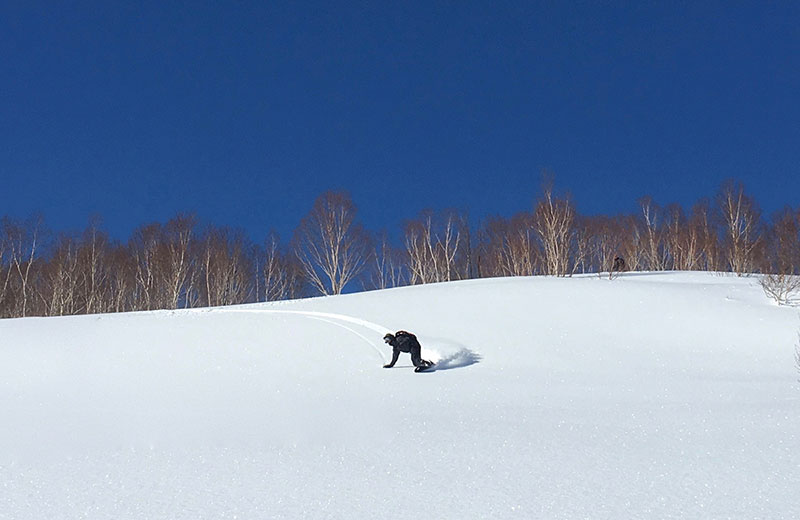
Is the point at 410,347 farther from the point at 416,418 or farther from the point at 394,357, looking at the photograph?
the point at 416,418

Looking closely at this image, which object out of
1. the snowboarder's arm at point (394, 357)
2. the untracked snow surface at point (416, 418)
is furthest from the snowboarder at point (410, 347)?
the untracked snow surface at point (416, 418)

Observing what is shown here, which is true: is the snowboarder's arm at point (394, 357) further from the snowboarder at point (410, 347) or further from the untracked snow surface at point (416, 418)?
the untracked snow surface at point (416, 418)

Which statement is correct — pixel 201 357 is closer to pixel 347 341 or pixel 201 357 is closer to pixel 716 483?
pixel 347 341

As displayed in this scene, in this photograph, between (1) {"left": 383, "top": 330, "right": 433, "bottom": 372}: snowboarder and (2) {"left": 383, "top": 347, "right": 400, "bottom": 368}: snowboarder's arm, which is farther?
(2) {"left": 383, "top": 347, "right": 400, "bottom": 368}: snowboarder's arm

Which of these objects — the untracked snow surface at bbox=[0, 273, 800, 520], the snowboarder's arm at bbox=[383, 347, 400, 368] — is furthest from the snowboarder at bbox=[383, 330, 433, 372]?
the untracked snow surface at bbox=[0, 273, 800, 520]

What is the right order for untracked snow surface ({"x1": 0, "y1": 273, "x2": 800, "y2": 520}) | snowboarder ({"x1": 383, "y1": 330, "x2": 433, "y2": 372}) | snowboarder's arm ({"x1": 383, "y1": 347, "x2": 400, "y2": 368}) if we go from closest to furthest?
untracked snow surface ({"x1": 0, "y1": 273, "x2": 800, "y2": 520})
snowboarder ({"x1": 383, "y1": 330, "x2": 433, "y2": 372})
snowboarder's arm ({"x1": 383, "y1": 347, "x2": 400, "y2": 368})

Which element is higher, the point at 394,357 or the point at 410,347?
the point at 410,347

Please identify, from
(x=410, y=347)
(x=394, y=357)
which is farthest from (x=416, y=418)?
(x=394, y=357)

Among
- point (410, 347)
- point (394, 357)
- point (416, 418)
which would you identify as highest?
point (410, 347)


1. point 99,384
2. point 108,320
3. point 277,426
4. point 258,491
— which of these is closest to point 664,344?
point 277,426

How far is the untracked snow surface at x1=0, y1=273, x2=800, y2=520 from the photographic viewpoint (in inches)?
161

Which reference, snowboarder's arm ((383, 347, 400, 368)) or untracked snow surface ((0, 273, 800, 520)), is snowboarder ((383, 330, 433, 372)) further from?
untracked snow surface ((0, 273, 800, 520))

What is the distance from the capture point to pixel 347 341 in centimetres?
1319

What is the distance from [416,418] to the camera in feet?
22.1
